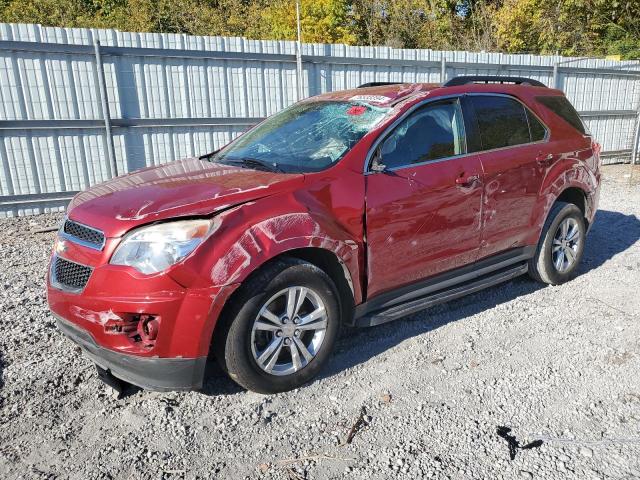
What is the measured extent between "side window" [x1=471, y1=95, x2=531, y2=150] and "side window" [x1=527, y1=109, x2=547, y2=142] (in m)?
0.05

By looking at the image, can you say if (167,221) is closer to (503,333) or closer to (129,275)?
(129,275)

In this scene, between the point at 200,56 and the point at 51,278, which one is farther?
the point at 200,56

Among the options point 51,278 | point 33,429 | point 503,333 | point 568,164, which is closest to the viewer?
point 33,429

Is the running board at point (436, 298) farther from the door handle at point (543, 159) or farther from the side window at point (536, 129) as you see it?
the side window at point (536, 129)

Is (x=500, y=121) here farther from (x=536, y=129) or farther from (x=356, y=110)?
(x=356, y=110)

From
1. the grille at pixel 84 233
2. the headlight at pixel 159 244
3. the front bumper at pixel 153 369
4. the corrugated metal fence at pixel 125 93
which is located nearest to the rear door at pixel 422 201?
the headlight at pixel 159 244

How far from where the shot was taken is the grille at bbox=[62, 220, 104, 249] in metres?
2.79

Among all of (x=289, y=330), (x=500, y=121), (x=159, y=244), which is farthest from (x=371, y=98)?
(x=159, y=244)

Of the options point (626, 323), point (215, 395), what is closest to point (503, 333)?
point (626, 323)

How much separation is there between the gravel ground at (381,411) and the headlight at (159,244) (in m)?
0.92

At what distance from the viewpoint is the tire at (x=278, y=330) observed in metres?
2.81

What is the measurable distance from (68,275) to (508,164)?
10.7ft

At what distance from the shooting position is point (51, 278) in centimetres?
308

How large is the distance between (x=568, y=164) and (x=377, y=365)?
2686mm
